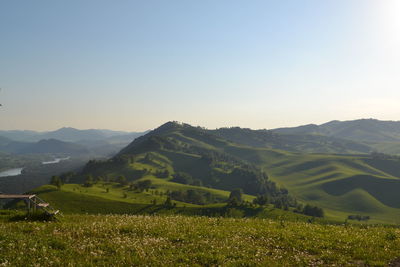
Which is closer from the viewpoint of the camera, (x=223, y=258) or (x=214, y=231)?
(x=223, y=258)

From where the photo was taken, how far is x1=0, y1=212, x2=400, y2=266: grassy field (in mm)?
11977

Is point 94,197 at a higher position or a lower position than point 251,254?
lower

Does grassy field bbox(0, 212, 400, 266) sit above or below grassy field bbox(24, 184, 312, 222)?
above

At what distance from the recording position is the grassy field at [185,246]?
11977 millimetres

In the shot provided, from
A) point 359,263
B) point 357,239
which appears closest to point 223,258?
point 359,263

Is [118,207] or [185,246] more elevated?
[185,246]

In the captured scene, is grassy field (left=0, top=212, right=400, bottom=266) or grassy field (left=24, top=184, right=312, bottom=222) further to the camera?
grassy field (left=24, top=184, right=312, bottom=222)

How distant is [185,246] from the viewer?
1413 cm

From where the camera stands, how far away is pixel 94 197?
17525cm

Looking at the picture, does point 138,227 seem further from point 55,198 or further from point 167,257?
point 55,198

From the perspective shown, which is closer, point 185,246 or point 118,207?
point 185,246

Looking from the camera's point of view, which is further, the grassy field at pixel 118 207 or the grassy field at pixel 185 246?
the grassy field at pixel 118 207

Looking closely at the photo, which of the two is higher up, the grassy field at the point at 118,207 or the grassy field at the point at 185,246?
the grassy field at the point at 185,246

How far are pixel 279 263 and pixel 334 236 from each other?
685 centimetres
